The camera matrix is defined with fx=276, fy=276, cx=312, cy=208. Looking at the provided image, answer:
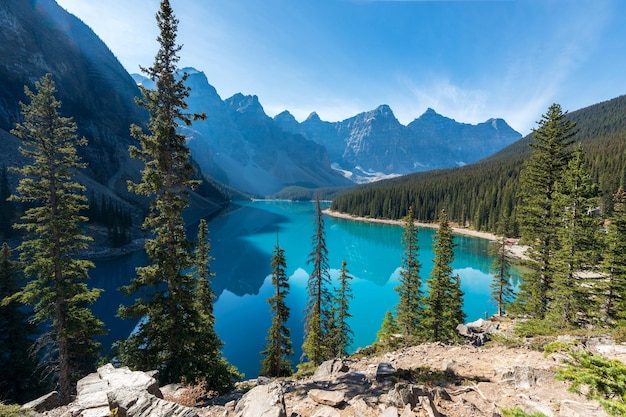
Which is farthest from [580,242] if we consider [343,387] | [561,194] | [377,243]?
[377,243]

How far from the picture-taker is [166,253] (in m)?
11.2

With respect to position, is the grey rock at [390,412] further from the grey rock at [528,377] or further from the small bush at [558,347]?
the small bush at [558,347]

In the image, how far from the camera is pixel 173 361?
10797mm

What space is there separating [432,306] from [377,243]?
63964 mm

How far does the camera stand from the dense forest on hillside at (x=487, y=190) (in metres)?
81.8

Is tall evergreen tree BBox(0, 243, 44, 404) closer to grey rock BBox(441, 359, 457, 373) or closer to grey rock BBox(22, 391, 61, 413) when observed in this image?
grey rock BBox(22, 391, 61, 413)

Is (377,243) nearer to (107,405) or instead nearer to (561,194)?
(561,194)

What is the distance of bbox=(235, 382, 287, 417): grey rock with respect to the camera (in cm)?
581

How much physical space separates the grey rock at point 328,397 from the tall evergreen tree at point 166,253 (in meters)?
5.41

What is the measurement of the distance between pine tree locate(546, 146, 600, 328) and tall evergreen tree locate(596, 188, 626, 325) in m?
1.24

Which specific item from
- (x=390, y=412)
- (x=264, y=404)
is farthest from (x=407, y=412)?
(x=264, y=404)

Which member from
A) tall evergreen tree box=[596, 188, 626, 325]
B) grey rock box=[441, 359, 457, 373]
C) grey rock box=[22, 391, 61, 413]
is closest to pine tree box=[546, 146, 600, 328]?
tall evergreen tree box=[596, 188, 626, 325]

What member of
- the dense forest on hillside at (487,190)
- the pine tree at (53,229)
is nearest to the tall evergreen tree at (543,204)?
the pine tree at (53,229)

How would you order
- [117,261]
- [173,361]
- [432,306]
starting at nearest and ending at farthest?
[173,361], [432,306], [117,261]
